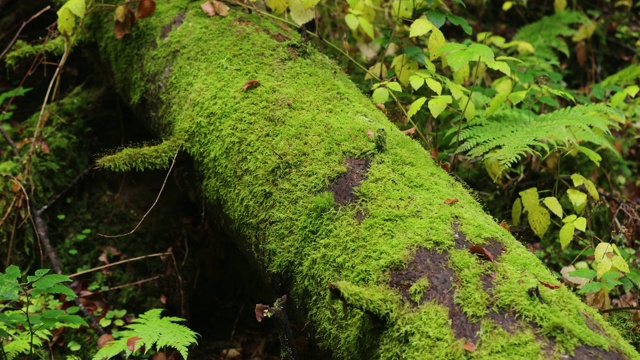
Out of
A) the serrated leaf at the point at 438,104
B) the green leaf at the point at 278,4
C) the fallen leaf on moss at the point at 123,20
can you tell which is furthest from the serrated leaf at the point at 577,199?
the fallen leaf on moss at the point at 123,20

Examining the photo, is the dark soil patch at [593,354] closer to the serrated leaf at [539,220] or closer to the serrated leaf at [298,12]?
the serrated leaf at [539,220]

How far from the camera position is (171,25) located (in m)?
3.18

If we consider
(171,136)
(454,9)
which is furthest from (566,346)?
(454,9)

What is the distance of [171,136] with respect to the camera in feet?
9.53

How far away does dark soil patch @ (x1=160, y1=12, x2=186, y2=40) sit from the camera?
3160mm

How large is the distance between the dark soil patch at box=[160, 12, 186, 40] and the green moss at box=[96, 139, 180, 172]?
81cm

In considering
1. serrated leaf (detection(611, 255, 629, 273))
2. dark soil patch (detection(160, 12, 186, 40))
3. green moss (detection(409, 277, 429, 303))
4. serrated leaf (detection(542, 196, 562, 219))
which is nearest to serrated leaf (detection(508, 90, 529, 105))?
serrated leaf (detection(542, 196, 562, 219))

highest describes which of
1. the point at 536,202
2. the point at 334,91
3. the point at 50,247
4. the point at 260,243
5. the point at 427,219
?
the point at 334,91

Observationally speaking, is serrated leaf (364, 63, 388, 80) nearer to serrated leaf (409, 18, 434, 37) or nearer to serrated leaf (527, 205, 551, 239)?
serrated leaf (409, 18, 434, 37)

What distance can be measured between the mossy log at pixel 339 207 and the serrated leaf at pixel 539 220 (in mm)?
829

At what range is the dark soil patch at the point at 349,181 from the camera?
2097mm

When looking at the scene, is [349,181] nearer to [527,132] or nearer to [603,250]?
[527,132]

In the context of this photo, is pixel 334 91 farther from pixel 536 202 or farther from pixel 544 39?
pixel 544 39

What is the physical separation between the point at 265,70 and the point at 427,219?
4.26 ft
